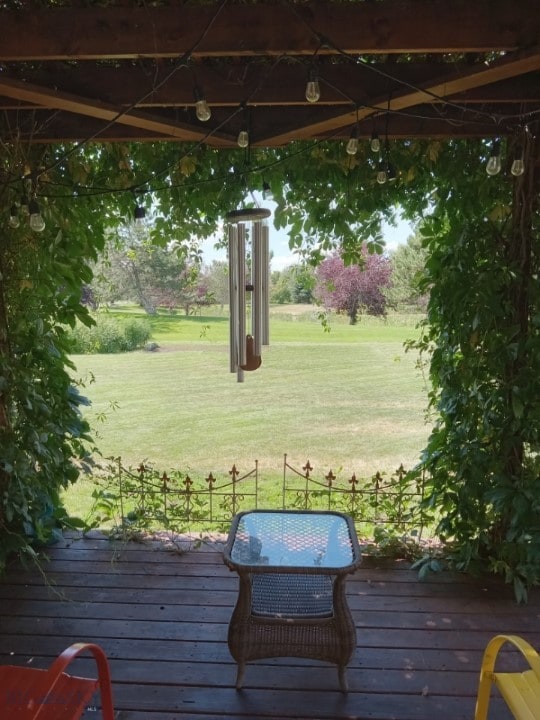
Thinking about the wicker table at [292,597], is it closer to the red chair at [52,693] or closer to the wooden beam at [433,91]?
the red chair at [52,693]

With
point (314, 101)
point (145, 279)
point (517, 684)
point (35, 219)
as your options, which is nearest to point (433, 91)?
point (314, 101)

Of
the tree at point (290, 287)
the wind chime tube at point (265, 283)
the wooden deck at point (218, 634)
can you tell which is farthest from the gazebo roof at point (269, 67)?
the wooden deck at point (218, 634)

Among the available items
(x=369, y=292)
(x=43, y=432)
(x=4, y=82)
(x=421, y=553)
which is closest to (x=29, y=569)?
(x=43, y=432)

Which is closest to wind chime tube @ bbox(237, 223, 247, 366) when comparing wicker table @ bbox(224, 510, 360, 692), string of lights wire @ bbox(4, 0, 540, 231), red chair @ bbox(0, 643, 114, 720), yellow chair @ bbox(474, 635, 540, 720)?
string of lights wire @ bbox(4, 0, 540, 231)

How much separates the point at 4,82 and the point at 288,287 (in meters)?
2.33

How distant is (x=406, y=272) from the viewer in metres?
4.00

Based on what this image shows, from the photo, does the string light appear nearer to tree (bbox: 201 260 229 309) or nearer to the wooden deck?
tree (bbox: 201 260 229 309)

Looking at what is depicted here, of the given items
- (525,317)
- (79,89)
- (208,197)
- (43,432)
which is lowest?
(43,432)

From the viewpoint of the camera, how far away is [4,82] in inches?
83.0

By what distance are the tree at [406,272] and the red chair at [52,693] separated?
297cm

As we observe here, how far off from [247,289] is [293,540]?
3.62ft

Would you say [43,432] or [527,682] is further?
[43,432]

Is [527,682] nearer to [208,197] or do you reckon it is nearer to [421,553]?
[421,553]

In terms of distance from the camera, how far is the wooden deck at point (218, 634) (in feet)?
7.36
